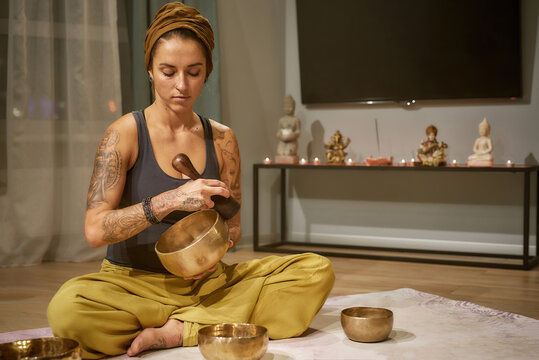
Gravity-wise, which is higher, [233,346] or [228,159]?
[228,159]

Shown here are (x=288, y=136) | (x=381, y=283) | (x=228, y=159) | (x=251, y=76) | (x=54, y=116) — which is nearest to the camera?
(x=228, y=159)

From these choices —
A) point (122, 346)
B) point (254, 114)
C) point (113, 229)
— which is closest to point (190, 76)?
point (113, 229)

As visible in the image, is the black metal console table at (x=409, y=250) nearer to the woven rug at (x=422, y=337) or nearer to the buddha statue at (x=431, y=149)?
the buddha statue at (x=431, y=149)

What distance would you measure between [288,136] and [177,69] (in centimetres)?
249

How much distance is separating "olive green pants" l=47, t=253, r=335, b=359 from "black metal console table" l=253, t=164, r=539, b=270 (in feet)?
6.10

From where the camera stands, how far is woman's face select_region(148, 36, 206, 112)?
2000 mm

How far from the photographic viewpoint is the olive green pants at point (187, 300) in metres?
1.86

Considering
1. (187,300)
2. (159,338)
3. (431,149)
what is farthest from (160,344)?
(431,149)

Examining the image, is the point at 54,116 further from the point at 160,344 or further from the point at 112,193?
the point at 160,344

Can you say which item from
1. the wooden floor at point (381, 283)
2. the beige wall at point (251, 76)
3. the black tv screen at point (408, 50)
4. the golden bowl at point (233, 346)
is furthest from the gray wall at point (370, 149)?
the golden bowl at point (233, 346)

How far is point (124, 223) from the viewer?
1877 millimetres

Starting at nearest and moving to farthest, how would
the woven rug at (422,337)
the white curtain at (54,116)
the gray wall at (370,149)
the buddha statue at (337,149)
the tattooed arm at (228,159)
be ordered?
the woven rug at (422,337) → the tattooed arm at (228,159) → the white curtain at (54,116) → the gray wall at (370,149) → the buddha statue at (337,149)

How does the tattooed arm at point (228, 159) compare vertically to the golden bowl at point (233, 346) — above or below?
above

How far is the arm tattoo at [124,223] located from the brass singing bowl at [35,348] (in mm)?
363
